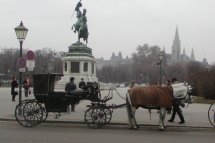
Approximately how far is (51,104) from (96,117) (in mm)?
1928

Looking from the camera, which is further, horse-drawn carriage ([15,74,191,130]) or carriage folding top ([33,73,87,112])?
carriage folding top ([33,73,87,112])

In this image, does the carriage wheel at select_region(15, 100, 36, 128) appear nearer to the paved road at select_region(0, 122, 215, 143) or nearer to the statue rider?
the paved road at select_region(0, 122, 215, 143)

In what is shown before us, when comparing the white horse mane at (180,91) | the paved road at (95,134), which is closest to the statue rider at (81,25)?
the paved road at (95,134)

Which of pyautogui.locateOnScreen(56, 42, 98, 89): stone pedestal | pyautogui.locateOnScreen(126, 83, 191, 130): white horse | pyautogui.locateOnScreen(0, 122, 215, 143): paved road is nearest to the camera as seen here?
pyautogui.locateOnScreen(0, 122, 215, 143): paved road

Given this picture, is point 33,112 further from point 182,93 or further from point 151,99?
point 182,93

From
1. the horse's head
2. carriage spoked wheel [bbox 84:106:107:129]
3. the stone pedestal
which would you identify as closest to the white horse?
the horse's head

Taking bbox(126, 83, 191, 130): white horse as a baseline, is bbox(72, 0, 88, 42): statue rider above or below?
above

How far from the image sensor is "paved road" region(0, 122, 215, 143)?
43.4 ft

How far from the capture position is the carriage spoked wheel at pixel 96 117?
650 inches

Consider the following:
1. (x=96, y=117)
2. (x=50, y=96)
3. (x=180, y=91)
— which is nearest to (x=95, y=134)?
(x=96, y=117)

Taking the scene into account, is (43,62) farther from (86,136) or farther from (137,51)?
(86,136)

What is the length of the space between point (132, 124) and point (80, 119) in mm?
3162

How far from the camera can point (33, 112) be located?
16.8 metres

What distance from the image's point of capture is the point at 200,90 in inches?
1737
